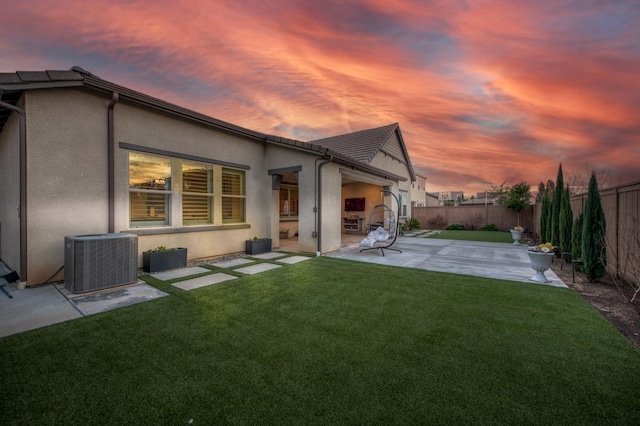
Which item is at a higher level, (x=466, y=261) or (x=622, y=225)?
(x=622, y=225)

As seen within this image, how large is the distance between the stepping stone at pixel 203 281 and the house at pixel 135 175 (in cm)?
183

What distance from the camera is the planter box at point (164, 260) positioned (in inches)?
232

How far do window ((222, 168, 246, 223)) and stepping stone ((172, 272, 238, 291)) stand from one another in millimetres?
2768

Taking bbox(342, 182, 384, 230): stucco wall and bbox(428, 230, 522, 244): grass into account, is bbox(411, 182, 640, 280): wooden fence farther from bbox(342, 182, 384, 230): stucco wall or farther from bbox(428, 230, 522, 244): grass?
bbox(342, 182, 384, 230): stucco wall

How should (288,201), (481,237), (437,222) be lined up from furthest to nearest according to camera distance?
(437,222)
(481,237)
(288,201)

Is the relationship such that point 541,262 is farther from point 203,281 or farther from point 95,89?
point 95,89

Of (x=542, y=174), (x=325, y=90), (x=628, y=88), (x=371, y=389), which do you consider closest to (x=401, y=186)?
(x=542, y=174)

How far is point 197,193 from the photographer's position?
7.31m

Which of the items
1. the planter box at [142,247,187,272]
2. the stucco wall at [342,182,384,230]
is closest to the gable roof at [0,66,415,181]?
the planter box at [142,247,187,272]

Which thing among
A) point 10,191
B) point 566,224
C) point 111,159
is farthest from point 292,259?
point 566,224

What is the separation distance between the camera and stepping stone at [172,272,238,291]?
16.2 feet

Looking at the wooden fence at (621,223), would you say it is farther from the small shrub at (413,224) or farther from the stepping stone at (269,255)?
the small shrub at (413,224)

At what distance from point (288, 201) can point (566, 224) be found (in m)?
10.1

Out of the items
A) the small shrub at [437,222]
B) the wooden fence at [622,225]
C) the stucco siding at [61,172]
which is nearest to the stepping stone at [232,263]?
the stucco siding at [61,172]
